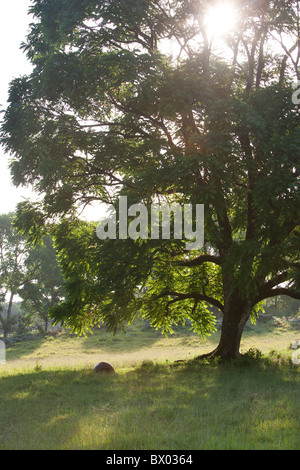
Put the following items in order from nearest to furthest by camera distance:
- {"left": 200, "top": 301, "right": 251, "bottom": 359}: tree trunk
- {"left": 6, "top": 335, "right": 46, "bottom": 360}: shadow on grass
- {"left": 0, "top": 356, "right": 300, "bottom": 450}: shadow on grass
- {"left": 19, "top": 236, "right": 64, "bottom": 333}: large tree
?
{"left": 0, "top": 356, "right": 300, "bottom": 450}: shadow on grass, {"left": 200, "top": 301, "right": 251, "bottom": 359}: tree trunk, {"left": 6, "top": 335, "right": 46, "bottom": 360}: shadow on grass, {"left": 19, "top": 236, "right": 64, "bottom": 333}: large tree

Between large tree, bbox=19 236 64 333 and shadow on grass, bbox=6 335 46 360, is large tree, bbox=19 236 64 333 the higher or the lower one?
the higher one

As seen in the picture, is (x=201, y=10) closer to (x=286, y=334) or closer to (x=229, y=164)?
(x=229, y=164)

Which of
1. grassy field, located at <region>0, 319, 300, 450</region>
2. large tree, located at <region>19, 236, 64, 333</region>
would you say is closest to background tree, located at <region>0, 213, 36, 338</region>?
large tree, located at <region>19, 236, 64, 333</region>

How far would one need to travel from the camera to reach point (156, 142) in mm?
15391

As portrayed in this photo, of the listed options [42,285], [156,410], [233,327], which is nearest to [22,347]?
[42,285]

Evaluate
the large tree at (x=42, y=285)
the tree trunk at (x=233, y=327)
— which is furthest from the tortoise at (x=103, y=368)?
the large tree at (x=42, y=285)

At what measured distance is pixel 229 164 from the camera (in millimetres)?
14477

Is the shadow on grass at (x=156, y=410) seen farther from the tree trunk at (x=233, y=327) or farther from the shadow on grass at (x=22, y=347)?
the shadow on grass at (x=22, y=347)

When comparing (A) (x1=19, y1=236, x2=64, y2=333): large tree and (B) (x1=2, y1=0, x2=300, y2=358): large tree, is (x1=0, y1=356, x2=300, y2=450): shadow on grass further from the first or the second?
(A) (x1=19, y1=236, x2=64, y2=333): large tree

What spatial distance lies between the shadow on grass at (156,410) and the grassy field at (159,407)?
0.02 meters

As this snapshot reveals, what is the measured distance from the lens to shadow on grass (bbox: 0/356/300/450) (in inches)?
291

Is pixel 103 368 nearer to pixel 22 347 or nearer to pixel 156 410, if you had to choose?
pixel 156 410

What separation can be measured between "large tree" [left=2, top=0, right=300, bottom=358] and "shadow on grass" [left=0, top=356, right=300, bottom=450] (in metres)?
3.19

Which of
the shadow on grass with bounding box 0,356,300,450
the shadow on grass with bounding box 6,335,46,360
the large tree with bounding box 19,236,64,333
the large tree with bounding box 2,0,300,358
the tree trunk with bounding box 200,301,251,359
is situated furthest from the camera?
the large tree with bounding box 19,236,64,333
